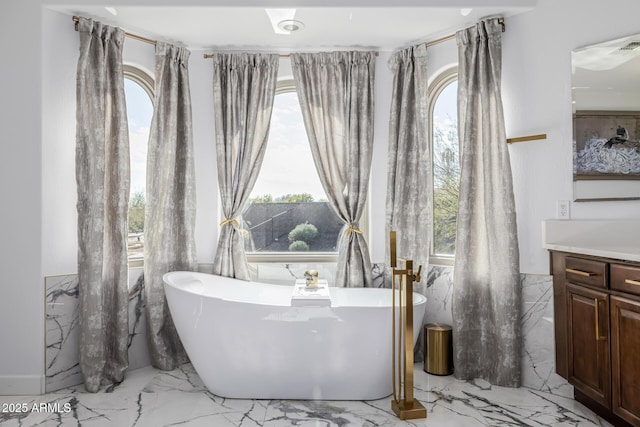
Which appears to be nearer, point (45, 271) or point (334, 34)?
point (45, 271)

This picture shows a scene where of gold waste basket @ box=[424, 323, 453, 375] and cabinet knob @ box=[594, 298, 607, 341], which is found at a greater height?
cabinet knob @ box=[594, 298, 607, 341]

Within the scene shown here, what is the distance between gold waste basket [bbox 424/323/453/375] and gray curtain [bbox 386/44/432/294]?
0.32 metres

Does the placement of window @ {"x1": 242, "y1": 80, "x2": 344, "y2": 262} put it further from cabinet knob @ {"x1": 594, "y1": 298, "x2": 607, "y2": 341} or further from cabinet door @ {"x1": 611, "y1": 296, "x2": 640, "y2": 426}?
cabinet door @ {"x1": 611, "y1": 296, "x2": 640, "y2": 426}

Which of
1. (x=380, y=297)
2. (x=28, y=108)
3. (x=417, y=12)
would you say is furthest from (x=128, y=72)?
(x=380, y=297)

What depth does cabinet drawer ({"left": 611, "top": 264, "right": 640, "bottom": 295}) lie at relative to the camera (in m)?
1.89

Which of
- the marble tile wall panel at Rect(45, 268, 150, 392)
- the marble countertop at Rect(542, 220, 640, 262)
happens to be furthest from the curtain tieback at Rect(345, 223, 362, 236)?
the marble tile wall panel at Rect(45, 268, 150, 392)

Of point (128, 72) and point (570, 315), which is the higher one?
point (128, 72)

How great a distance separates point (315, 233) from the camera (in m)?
3.53

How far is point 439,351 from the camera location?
2.92 meters

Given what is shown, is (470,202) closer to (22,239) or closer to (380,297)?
(380,297)

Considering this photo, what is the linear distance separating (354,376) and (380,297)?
0.72 meters

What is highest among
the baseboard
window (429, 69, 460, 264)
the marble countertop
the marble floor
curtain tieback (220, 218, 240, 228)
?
window (429, 69, 460, 264)

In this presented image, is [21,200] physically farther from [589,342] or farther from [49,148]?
[589,342]

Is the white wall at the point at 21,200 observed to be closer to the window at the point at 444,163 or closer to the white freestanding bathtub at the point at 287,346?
the white freestanding bathtub at the point at 287,346
